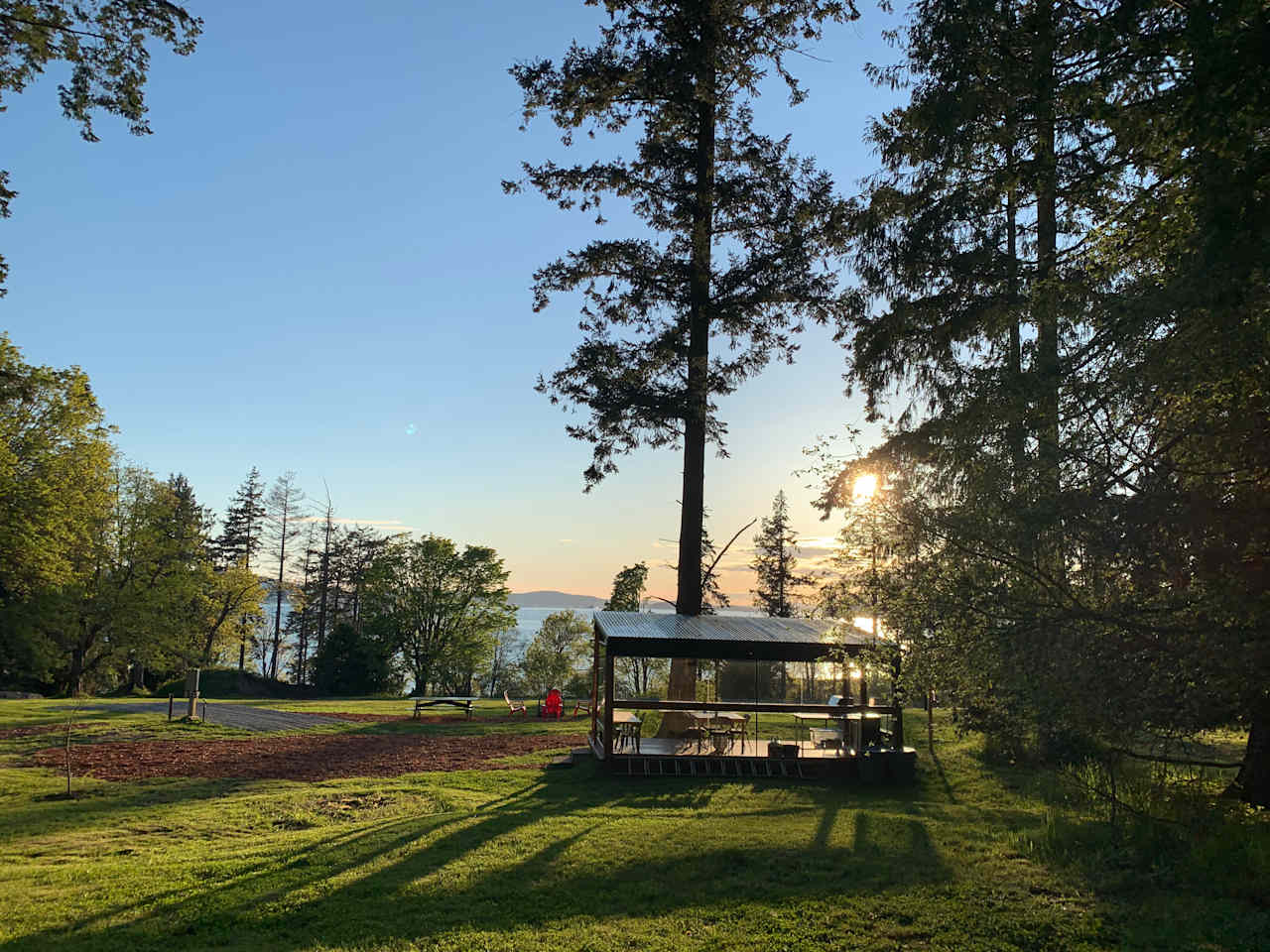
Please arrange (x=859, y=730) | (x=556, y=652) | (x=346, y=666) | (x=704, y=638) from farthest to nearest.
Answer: (x=556, y=652), (x=346, y=666), (x=704, y=638), (x=859, y=730)

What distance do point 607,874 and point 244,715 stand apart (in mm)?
18881

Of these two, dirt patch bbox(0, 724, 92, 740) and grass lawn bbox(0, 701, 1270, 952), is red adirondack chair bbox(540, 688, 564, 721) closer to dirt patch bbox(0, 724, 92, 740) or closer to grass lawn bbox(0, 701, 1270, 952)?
dirt patch bbox(0, 724, 92, 740)

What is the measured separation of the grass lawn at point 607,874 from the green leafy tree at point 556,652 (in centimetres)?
3964

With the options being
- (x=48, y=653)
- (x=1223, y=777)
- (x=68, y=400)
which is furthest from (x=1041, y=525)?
(x=48, y=653)

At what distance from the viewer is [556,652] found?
186 feet

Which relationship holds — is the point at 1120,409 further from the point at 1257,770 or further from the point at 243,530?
the point at 243,530

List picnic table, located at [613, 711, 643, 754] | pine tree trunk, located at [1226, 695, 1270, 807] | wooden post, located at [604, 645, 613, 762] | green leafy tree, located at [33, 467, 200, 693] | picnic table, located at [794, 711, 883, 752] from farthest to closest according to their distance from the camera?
1. green leafy tree, located at [33, 467, 200, 693]
2. picnic table, located at [613, 711, 643, 754]
3. picnic table, located at [794, 711, 883, 752]
4. wooden post, located at [604, 645, 613, 762]
5. pine tree trunk, located at [1226, 695, 1270, 807]

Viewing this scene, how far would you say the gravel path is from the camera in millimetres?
20906

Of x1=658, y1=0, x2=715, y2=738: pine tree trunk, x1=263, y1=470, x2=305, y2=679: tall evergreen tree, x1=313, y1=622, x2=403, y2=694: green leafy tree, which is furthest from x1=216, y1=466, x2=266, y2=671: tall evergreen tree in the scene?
x1=658, y1=0, x2=715, y2=738: pine tree trunk

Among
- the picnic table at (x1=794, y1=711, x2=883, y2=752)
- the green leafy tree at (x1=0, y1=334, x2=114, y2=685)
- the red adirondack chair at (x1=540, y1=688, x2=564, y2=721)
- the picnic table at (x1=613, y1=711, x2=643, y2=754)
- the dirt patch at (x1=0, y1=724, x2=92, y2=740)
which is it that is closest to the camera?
the picnic table at (x1=794, y1=711, x2=883, y2=752)

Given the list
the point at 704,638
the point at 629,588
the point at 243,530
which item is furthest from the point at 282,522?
the point at 704,638

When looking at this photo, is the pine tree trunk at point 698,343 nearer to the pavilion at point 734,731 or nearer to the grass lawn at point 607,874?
the pavilion at point 734,731

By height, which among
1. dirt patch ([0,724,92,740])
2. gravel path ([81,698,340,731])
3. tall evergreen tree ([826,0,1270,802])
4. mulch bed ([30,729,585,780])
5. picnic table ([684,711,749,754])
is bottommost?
gravel path ([81,698,340,731])

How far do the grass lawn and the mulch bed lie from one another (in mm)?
2094
